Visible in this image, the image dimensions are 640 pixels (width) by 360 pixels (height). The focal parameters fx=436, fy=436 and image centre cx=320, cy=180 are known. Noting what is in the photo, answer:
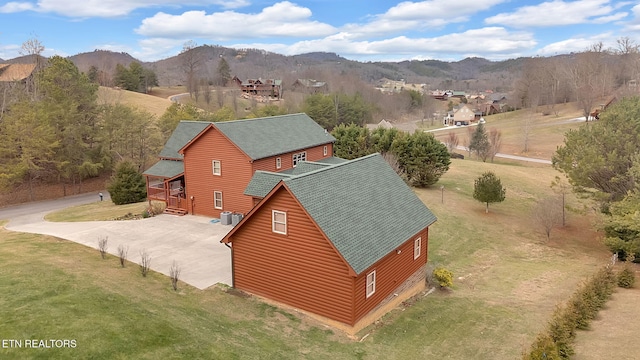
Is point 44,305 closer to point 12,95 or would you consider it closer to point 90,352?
point 90,352

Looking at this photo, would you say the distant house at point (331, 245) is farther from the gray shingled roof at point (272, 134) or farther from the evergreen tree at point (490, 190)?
the evergreen tree at point (490, 190)

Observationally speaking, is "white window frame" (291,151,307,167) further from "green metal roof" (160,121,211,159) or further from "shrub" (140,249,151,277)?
"shrub" (140,249,151,277)

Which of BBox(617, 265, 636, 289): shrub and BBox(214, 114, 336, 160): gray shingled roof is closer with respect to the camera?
BBox(617, 265, 636, 289): shrub

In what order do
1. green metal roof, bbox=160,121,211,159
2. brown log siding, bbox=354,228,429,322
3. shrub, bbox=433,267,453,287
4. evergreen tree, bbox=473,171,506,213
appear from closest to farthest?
brown log siding, bbox=354,228,429,322
shrub, bbox=433,267,453,287
evergreen tree, bbox=473,171,506,213
green metal roof, bbox=160,121,211,159

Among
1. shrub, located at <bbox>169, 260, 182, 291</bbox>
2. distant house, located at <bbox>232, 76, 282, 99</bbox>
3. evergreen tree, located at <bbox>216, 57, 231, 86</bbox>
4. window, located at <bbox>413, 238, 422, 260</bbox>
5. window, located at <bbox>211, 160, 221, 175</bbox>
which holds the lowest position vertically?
shrub, located at <bbox>169, 260, 182, 291</bbox>

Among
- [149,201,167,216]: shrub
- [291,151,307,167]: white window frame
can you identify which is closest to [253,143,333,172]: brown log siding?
[291,151,307,167]: white window frame

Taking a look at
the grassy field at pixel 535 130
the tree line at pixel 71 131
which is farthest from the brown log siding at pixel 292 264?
the grassy field at pixel 535 130
